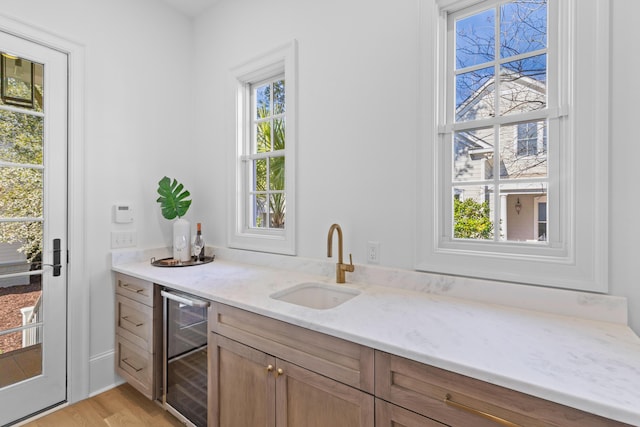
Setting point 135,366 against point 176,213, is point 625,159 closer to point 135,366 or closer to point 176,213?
point 176,213

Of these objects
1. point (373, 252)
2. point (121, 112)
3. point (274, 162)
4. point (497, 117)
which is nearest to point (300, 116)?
point (274, 162)

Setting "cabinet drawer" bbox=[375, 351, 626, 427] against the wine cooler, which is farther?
the wine cooler

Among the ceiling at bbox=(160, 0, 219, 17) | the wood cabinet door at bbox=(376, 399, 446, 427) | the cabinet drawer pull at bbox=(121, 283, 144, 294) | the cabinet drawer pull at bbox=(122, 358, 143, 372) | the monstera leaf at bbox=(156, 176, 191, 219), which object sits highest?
the ceiling at bbox=(160, 0, 219, 17)

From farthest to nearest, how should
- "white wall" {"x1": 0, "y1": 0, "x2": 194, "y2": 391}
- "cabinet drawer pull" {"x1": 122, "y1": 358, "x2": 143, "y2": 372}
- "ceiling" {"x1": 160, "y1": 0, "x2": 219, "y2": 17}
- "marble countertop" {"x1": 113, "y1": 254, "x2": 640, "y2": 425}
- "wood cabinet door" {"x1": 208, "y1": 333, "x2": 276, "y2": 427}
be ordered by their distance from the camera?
"ceiling" {"x1": 160, "y1": 0, "x2": 219, "y2": 17} → "white wall" {"x1": 0, "y1": 0, "x2": 194, "y2": 391} → "cabinet drawer pull" {"x1": 122, "y1": 358, "x2": 143, "y2": 372} → "wood cabinet door" {"x1": 208, "y1": 333, "x2": 276, "y2": 427} → "marble countertop" {"x1": 113, "y1": 254, "x2": 640, "y2": 425}

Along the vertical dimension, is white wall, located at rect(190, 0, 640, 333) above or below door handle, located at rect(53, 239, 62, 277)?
above

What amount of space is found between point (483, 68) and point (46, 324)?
2962 mm

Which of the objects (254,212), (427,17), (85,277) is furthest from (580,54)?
(85,277)

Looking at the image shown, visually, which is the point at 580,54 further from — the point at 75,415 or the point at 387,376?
the point at 75,415

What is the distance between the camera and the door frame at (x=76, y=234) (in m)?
2.02

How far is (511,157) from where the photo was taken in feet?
4.75

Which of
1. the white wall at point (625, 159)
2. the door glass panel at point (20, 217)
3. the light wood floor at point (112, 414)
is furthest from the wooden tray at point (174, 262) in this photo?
the white wall at point (625, 159)

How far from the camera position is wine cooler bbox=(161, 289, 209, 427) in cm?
162

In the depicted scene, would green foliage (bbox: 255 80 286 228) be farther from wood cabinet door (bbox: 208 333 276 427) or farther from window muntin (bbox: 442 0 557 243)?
window muntin (bbox: 442 0 557 243)

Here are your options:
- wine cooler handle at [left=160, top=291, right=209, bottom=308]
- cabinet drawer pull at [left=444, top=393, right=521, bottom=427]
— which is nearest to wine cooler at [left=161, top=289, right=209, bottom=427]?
wine cooler handle at [left=160, top=291, right=209, bottom=308]
